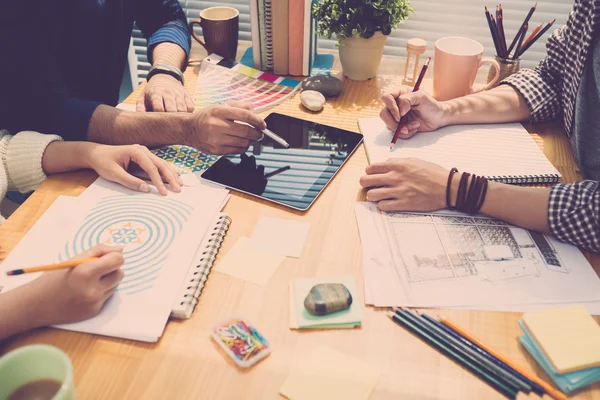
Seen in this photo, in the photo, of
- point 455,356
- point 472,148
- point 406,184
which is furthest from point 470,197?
point 455,356

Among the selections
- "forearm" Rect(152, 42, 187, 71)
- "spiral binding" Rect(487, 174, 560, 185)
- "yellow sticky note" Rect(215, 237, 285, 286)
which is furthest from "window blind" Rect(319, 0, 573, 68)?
"yellow sticky note" Rect(215, 237, 285, 286)

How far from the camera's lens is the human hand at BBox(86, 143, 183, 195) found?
34.5 inches

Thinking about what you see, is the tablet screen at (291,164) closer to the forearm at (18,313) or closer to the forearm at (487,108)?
the forearm at (487,108)

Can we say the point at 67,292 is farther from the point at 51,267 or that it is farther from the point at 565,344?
the point at 565,344

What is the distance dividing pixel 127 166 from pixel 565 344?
2.64ft

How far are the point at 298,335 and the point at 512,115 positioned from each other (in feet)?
2.64

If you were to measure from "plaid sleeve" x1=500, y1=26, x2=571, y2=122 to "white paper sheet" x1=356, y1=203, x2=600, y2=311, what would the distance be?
0.44 meters

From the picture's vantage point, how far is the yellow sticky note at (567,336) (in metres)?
0.59

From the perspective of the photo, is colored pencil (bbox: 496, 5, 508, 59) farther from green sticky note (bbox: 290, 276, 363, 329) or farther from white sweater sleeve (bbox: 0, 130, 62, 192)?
white sweater sleeve (bbox: 0, 130, 62, 192)

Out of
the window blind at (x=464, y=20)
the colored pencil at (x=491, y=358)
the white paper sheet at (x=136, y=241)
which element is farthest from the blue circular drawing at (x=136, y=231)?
the window blind at (x=464, y=20)

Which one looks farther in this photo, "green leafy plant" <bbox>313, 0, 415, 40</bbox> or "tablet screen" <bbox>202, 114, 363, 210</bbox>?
"green leafy plant" <bbox>313, 0, 415, 40</bbox>

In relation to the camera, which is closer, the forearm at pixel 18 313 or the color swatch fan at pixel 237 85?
the forearm at pixel 18 313

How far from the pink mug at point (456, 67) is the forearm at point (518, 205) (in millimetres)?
415

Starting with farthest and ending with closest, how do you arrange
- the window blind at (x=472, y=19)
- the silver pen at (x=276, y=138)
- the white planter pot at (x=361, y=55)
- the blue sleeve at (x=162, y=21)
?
the window blind at (x=472, y=19) → the blue sleeve at (x=162, y=21) → the white planter pot at (x=361, y=55) → the silver pen at (x=276, y=138)
